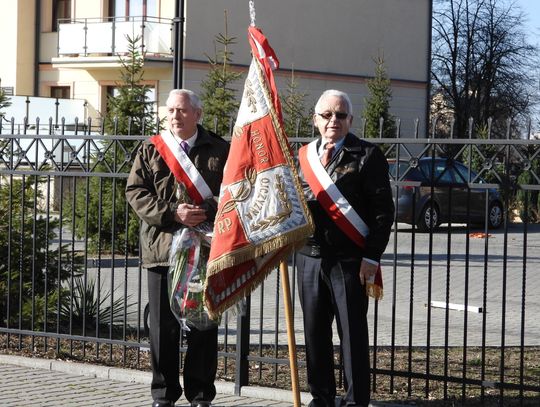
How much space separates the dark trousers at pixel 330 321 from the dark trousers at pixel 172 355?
0.72 m

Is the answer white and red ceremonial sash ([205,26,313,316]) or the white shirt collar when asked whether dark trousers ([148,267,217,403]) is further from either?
the white shirt collar

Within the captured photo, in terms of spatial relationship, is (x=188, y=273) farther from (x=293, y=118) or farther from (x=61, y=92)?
(x=61, y=92)

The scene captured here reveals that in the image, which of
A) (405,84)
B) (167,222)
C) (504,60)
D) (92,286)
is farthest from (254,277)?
(504,60)

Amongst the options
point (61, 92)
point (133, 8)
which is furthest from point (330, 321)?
point (61, 92)

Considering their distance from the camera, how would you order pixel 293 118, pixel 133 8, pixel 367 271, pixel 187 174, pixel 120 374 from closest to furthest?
pixel 367 271 → pixel 187 174 → pixel 120 374 → pixel 293 118 → pixel 133 8

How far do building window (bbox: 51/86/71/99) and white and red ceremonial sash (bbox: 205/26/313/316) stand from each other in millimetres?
28339

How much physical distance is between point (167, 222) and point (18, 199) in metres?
3.29

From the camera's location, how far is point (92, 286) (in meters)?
9.15

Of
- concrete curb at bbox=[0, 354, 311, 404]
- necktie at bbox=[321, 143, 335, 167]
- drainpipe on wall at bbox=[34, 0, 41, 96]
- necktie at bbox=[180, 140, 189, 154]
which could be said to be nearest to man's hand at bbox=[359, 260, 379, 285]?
necktie at bbox=[321, 143, 335, 167]

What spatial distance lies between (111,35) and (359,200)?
1009 inches

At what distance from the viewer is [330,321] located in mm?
Answer: 6160

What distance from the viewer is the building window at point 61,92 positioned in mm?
33781

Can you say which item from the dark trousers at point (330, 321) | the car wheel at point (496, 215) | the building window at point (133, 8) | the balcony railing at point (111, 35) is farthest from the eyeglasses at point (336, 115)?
the building window at point (133, 8)

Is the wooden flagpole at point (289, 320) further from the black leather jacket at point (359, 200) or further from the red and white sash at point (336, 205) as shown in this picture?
the red and white sash at point (336, 205)
